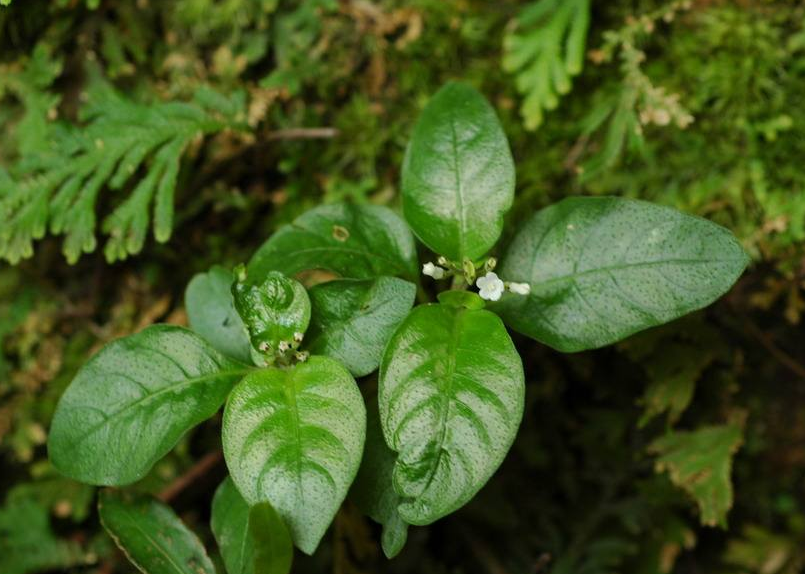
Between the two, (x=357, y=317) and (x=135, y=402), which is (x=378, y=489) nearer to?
(x=357, y=317)

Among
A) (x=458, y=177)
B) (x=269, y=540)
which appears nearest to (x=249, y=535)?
(x=269, y=540)

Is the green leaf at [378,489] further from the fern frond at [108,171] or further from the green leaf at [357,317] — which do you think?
the fern frond at [108,171]

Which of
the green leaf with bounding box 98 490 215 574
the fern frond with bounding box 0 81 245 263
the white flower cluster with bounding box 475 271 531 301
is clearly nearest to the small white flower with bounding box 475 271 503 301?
the white flower cluster with bounding box 475 271 531 301

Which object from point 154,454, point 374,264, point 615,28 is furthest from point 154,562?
point 615,28

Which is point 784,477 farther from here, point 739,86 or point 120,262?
point 120,262

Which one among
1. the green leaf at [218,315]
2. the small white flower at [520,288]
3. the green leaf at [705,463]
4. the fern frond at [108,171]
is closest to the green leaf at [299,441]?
the green leaf at [218,315]
